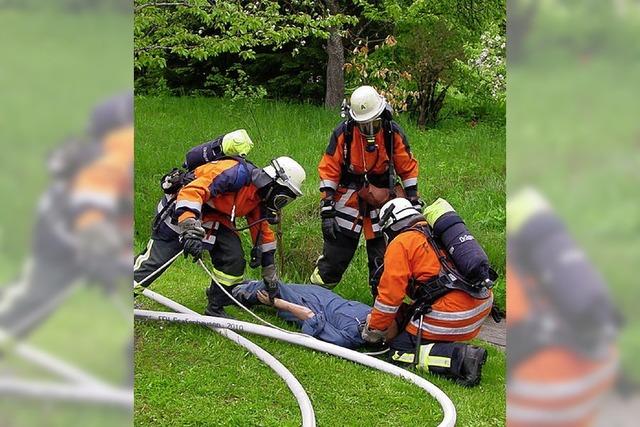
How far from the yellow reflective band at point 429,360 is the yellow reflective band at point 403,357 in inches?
3.1

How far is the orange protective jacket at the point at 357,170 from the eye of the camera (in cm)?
605

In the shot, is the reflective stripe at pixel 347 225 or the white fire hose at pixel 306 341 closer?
the white fire hose at pixel 306 341

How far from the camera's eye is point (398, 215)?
5008 mm

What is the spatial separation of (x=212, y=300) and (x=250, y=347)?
0.88 meters

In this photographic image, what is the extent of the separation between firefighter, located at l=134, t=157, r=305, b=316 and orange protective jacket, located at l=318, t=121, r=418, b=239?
2.20 feet

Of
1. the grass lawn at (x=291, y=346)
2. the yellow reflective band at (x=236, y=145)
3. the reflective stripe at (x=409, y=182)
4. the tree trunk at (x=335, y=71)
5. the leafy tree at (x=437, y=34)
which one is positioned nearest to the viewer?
the grass lawn at (x=291, y=346)

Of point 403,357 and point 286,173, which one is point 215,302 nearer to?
point 286,173

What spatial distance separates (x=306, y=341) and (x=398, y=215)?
105 cm
